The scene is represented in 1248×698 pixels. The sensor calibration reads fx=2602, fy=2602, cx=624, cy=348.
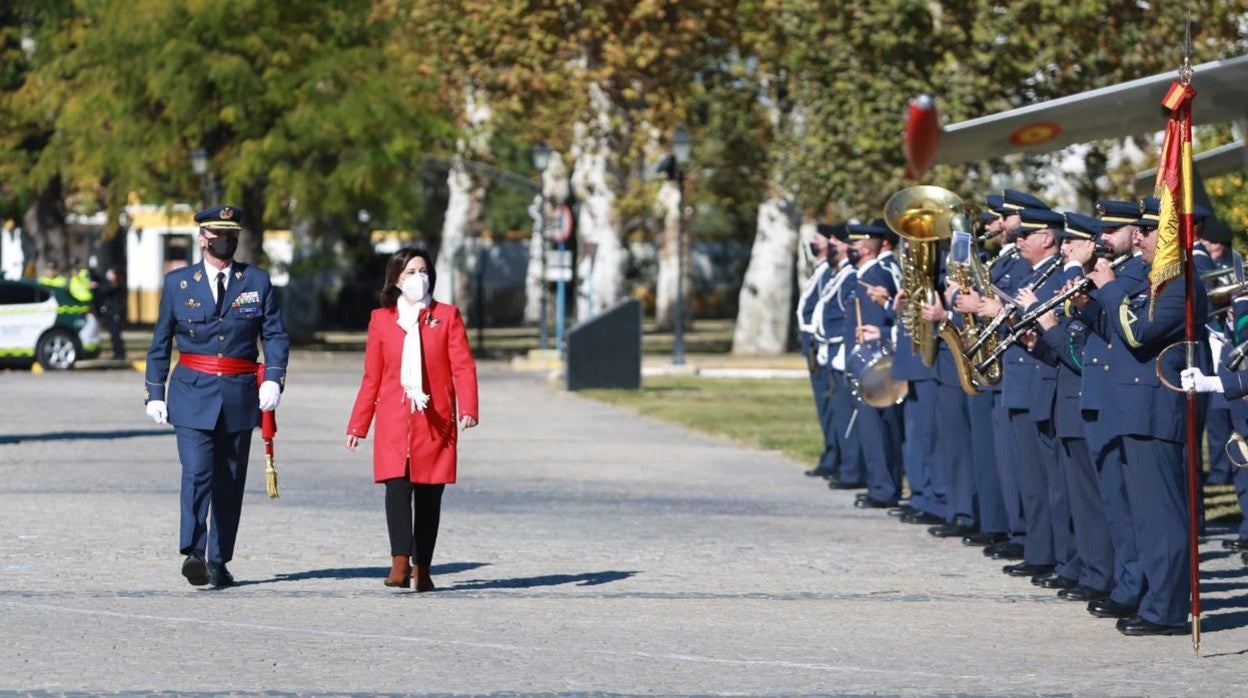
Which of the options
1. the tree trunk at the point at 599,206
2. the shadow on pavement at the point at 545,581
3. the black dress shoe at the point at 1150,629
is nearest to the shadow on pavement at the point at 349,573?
the shadow on pavement at the point at 545,581

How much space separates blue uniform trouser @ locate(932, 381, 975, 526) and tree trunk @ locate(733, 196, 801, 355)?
34486 millimetres

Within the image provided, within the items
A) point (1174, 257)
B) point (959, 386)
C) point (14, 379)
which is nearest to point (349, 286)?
point (14, 379)

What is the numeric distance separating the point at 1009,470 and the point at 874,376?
3117mm

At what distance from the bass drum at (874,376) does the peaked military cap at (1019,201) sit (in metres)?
3.04

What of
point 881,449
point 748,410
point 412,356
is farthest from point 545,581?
point 748,410

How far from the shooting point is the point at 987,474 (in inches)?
596

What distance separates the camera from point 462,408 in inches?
499

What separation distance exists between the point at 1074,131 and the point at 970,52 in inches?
1043

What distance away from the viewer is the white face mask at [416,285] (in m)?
12.7

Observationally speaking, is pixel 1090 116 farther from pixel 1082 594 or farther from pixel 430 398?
pixel 430 398

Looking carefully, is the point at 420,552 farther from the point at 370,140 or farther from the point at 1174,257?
the point at 370,140

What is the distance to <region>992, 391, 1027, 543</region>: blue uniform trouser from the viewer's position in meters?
14.2

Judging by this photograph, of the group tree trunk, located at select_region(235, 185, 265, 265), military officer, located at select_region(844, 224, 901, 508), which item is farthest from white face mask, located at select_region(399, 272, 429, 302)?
tree trunk, located at select_region(235, 185, 265, 265)

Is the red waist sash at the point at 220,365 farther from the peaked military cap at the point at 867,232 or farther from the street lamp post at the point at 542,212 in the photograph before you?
the street lamp post at the point at 542,212
